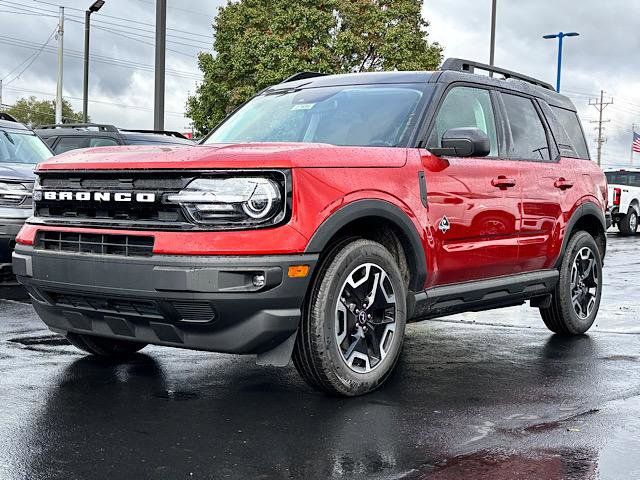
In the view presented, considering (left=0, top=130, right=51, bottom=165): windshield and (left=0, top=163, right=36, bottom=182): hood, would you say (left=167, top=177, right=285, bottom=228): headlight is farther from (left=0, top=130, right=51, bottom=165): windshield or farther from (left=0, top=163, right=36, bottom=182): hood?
(left=0, top=130, right=51, bottom=165): windshield

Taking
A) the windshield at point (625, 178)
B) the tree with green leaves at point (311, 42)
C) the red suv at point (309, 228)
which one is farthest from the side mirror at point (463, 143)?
the tree with green leaves at point (311, 42)

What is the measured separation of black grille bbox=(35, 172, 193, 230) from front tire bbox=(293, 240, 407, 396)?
2.68ft

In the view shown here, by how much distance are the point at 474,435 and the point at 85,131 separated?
38.4 ft

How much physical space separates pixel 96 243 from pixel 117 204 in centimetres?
23

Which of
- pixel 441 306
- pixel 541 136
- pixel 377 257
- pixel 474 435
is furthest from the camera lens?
pixel 541 136

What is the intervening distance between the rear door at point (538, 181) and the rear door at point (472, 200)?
0.15 meters

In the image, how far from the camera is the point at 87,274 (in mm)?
4711

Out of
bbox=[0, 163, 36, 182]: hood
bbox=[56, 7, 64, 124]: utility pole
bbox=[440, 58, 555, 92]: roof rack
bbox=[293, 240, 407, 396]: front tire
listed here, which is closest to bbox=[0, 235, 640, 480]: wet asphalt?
bbox=[293, 240, 407, 396]: front tire

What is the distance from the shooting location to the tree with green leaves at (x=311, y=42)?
134 feet

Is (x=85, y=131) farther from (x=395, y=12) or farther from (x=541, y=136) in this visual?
(x=395, y=12)

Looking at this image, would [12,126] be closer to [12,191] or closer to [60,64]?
[12,191]

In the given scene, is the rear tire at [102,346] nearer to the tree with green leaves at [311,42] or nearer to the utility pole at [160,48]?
the utility pole at [160,48]

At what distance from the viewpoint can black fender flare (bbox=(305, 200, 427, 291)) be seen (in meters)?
4.71

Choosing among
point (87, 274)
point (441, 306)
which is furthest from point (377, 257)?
point (87, 274)
